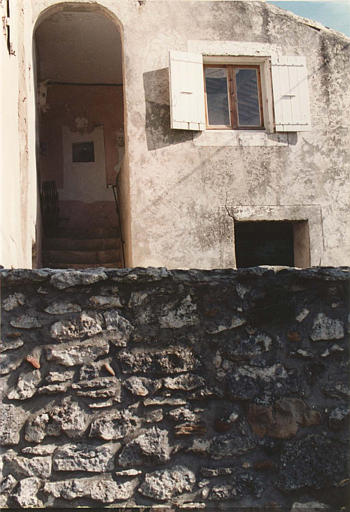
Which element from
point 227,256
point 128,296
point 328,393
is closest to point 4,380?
point 128,296

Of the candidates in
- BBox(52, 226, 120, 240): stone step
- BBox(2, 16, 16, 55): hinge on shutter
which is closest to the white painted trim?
BBox(2, 16, 16, 55): hinge on shutter

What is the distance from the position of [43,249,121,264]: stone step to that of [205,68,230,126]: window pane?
2466mm

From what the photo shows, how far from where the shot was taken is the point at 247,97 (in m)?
7.94

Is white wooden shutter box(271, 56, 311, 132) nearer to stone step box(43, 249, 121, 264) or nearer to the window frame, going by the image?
the window frame

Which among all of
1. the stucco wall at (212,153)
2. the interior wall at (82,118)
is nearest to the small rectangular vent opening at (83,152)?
the interior wall at (82,118)

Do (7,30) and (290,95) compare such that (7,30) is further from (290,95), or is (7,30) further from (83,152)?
(83,152)

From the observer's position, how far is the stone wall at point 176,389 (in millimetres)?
2834

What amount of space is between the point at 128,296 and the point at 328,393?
45.5 inches

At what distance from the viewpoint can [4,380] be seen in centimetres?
286

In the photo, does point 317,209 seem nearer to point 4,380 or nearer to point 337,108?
point 337,108

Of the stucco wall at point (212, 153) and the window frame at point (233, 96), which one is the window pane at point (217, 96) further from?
the stucco wall at point (212, 153)

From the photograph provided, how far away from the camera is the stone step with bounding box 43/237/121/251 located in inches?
354

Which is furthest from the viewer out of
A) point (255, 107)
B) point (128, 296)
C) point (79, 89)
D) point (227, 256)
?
point (79, 89)

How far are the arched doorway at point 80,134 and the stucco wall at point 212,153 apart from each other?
232 cm
